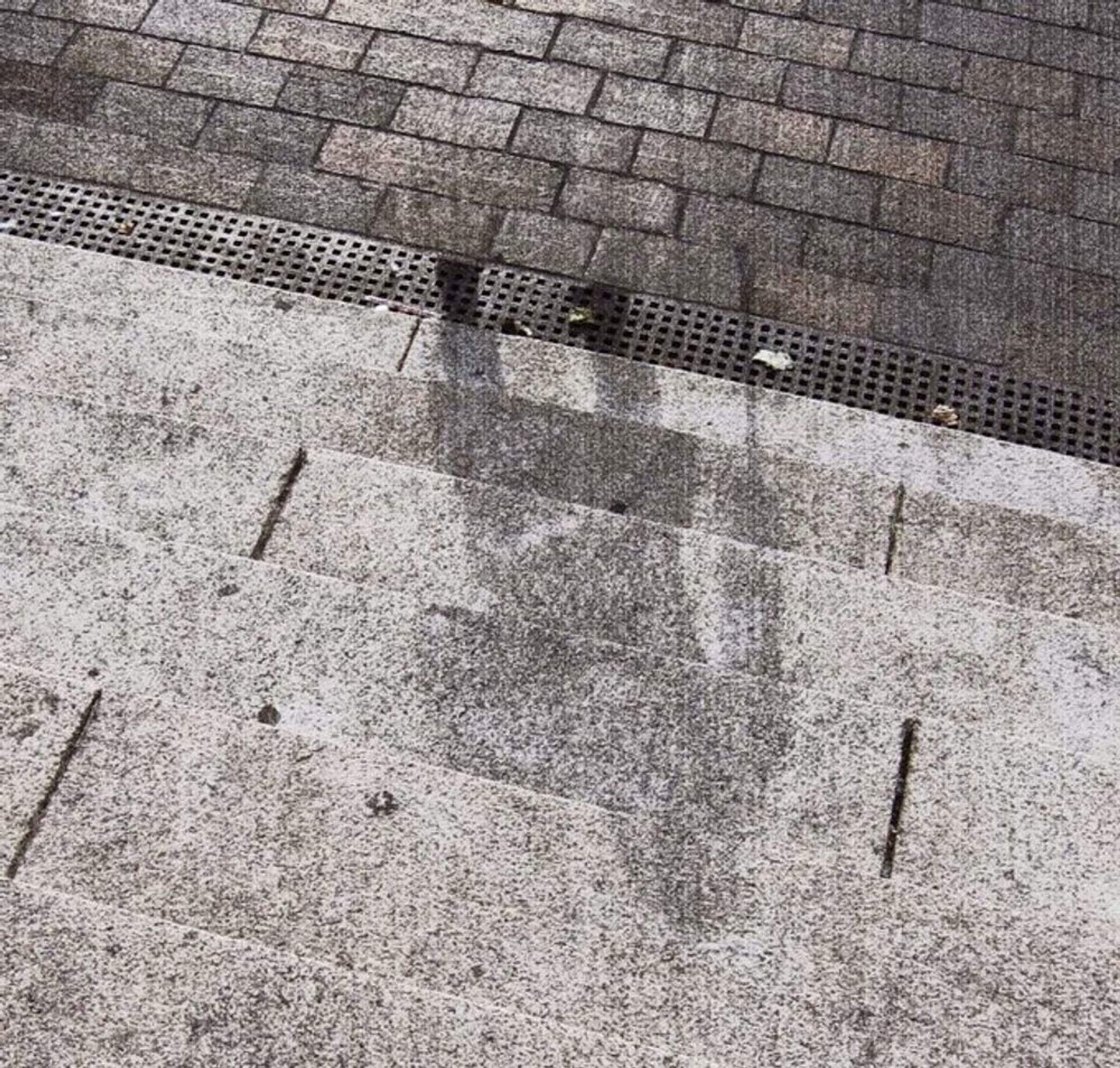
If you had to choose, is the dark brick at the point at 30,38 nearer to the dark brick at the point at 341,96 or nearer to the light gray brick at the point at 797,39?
the dark brick at the point at 341,96

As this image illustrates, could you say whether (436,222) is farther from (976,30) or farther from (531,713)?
(976,30)

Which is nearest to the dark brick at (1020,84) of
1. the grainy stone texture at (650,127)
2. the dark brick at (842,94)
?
the grainy stone texture at (650,127)

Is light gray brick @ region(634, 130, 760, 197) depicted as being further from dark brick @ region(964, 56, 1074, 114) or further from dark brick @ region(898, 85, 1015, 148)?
dark brick @ region(964, 56, 1074, 114)

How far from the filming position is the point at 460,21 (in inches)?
234

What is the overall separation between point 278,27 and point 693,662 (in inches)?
147

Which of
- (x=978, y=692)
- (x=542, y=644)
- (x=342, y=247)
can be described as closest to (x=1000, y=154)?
(x=342, y=247)

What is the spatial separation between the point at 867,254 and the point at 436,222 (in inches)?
60.5

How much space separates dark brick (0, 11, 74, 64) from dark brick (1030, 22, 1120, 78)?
3985mm

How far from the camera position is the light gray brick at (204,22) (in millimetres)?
5777

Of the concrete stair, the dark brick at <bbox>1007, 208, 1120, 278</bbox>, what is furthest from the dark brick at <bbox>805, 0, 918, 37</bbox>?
the concrete stair

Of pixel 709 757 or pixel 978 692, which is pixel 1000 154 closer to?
pixel 978 692

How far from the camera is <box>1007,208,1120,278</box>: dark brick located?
16.8ft

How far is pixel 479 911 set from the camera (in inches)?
111

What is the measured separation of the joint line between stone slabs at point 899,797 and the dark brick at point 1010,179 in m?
Answer: 2.86
